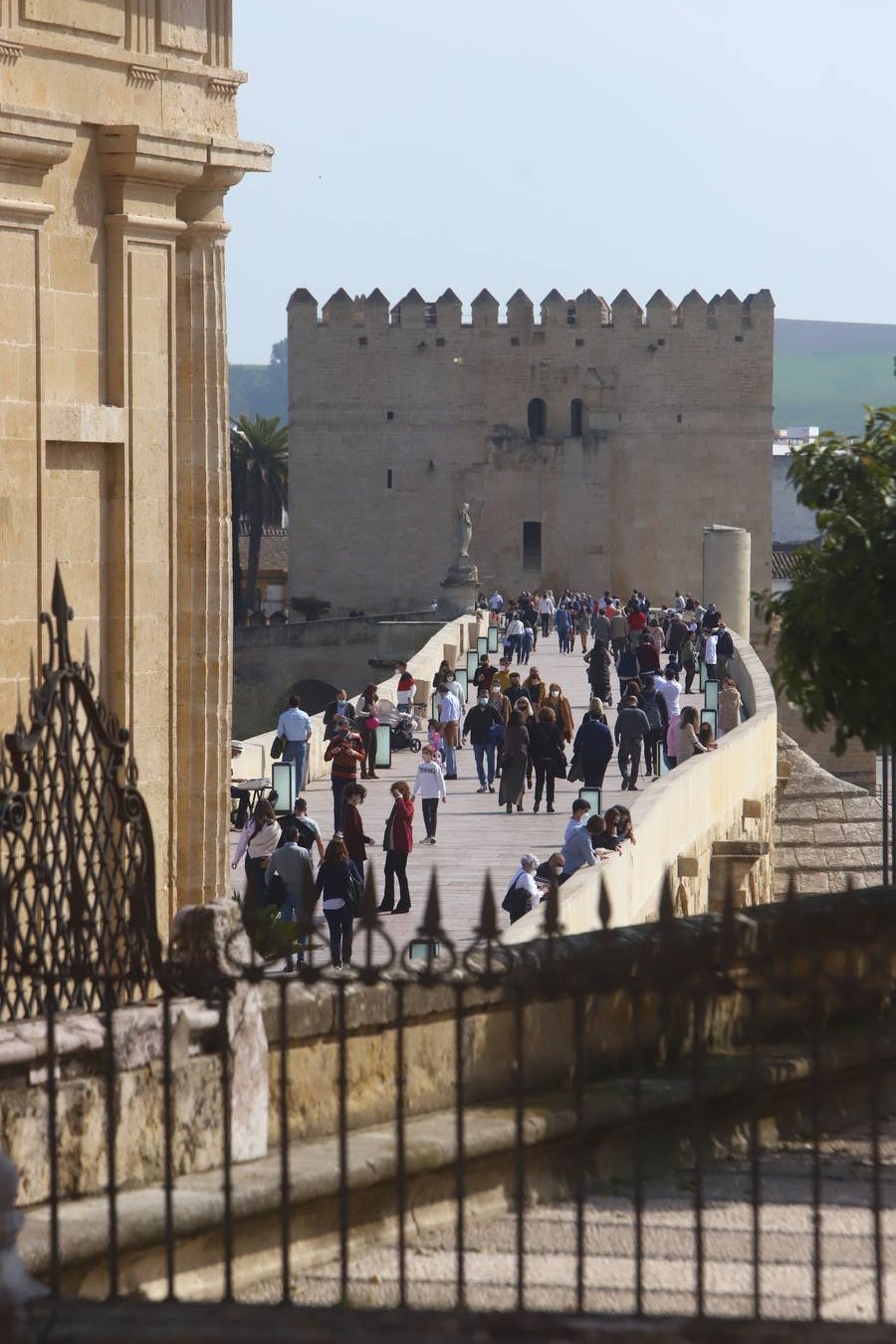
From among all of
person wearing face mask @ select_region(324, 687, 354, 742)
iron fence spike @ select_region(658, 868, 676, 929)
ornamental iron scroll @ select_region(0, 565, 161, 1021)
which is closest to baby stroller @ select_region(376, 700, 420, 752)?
person wearing face mask @ select_region(324, 687, 354, 742)

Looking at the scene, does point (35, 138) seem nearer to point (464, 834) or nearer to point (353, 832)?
point (353, 832)

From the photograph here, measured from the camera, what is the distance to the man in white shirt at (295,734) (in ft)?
59.7

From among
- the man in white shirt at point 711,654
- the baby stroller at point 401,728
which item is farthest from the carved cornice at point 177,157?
the man in white shirt at point 711,654

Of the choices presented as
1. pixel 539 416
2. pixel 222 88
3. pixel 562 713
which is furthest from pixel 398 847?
pixel 539 416

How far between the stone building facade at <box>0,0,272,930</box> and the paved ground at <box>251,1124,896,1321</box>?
3.54 metres

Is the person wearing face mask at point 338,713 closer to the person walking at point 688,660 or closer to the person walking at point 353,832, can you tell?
the person walking at point 688,660

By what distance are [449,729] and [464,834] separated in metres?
4.37

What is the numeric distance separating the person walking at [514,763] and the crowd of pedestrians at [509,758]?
0.02 m

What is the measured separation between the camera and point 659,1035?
507 cm

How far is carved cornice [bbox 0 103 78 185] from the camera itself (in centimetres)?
719

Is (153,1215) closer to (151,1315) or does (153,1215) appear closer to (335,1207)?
(335,1207)

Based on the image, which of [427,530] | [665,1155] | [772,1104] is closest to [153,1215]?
[665,1155]

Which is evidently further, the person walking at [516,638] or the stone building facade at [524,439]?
the stone building facade at [524,439]

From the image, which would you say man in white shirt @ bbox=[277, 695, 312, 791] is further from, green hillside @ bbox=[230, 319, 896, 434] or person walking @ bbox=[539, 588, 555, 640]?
green hillside @ bbox=[230, 319, 896, 434]
